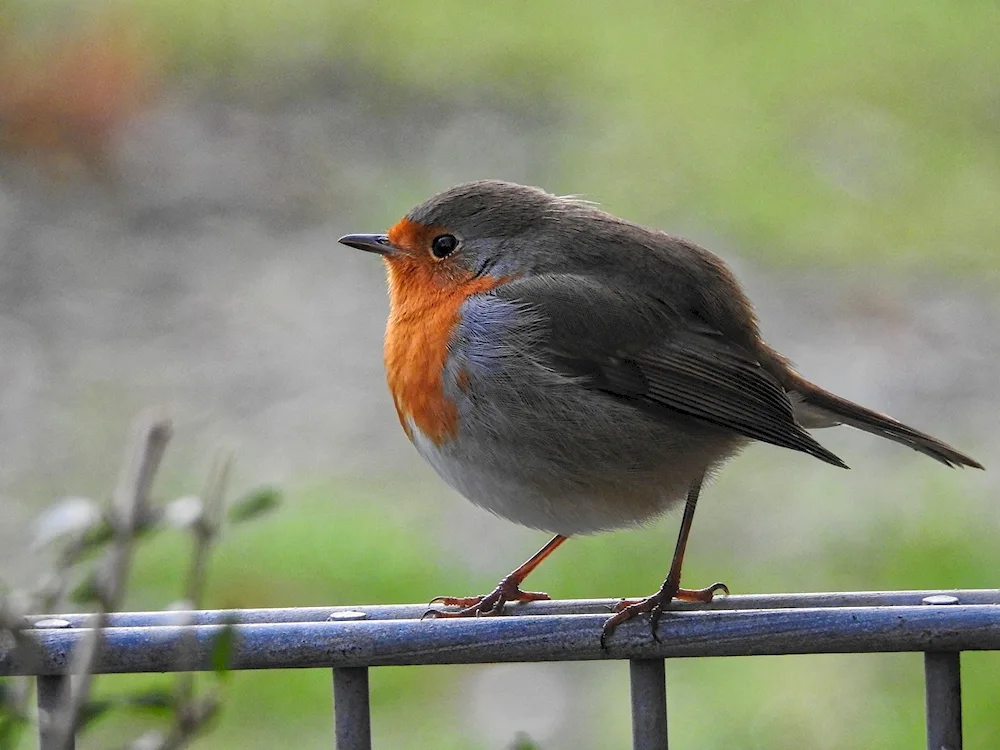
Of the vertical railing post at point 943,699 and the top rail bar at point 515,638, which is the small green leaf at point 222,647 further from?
the vertical railing post at point 943,699

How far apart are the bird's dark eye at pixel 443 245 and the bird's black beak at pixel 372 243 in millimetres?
85

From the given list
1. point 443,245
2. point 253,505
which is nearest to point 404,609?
point 253,505

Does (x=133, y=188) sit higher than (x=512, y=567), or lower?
higher

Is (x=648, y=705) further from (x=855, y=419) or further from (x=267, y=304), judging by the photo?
(x=267, y=304)

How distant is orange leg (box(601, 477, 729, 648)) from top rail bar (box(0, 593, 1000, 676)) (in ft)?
0.25

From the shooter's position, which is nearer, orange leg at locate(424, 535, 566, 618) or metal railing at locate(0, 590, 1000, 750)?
metal railing at locate(0, 590, 1000, 750)

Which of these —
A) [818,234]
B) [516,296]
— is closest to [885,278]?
[818,234]

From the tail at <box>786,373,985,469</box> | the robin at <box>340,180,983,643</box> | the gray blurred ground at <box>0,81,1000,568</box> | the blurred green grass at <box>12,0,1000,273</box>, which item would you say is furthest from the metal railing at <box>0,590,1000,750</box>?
the blurred green grass at <box>12,0,1000,273</box>

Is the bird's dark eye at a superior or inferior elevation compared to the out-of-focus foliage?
superior

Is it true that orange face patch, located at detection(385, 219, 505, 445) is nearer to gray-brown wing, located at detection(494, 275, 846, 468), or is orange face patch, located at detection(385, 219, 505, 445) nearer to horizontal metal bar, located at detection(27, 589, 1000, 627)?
gray-brown wing, located at detection(494, 275, 846, 468)

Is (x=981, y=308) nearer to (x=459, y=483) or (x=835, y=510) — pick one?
(x=835, y=510)

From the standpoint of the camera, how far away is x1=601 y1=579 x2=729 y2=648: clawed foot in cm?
166

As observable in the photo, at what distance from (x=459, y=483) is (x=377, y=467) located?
348cm

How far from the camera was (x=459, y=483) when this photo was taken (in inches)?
100
